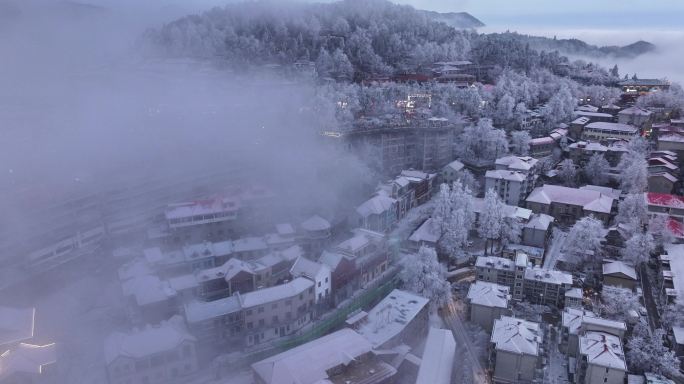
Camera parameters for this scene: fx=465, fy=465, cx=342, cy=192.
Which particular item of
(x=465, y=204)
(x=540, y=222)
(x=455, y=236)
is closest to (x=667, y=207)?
(x=540, y=222)

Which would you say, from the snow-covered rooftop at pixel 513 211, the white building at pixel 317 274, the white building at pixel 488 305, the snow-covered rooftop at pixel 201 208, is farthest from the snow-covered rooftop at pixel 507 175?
the snow-covered rooftop at pixel 201 208

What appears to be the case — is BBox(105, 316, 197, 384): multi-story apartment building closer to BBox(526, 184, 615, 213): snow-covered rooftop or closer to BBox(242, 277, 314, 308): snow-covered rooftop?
BBox(242, 277, 314, 308): snow-covered rooftop

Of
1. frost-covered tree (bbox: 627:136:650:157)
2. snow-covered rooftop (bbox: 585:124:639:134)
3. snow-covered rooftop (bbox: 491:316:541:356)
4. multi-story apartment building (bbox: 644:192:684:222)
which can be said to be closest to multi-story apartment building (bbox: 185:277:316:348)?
snow-covered rooftop (bbox: 491:316:541:356)

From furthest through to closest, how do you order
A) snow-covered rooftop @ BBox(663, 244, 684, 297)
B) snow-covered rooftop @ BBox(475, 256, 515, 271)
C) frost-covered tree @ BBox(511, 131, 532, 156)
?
frost-covered tree @ BBox(511, 131, 532, 156) < snow-covered rooftop @ BBox(475, 256, 515, 271) < snow-covered rooftop @ BBox(663, 244, 684, 297)

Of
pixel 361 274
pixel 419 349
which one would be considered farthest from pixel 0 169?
pixel 419 349

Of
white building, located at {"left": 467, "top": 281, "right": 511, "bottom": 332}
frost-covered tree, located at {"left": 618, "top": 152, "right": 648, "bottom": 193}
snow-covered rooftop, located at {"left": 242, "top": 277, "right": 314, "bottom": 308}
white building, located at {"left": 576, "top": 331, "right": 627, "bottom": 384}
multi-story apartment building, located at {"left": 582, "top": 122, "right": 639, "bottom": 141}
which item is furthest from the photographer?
multi-story apartment building, located at {"left": 582, "top": 122, "right": 639, "bottom": 141}

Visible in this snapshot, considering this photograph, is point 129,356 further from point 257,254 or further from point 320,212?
point 320,212
